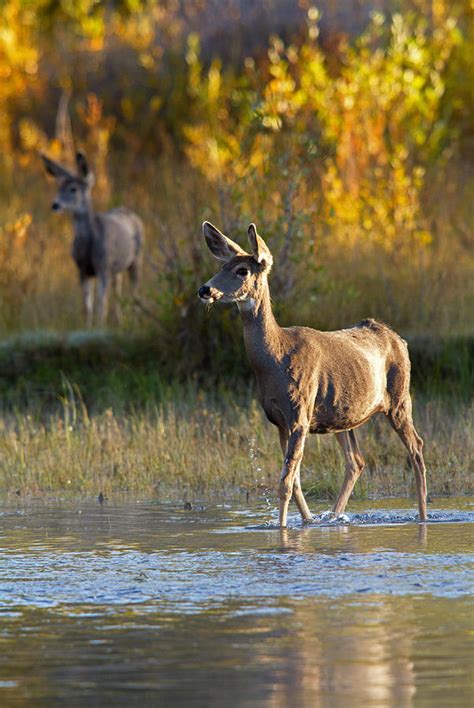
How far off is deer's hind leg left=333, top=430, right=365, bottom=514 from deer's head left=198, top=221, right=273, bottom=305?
5.21 ft

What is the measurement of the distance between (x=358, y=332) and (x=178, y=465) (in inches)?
90.9

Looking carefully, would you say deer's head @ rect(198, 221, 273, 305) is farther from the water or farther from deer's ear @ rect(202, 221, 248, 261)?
the water

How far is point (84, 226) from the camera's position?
66.0 ft

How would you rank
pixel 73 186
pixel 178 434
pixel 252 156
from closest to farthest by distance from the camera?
pixel 178 434, pixel 252 156, pixel 73 186

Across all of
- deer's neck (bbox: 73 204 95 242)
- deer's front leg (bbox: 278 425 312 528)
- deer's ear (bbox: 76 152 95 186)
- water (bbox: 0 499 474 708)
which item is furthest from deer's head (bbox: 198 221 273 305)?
deer's ear (bbox: 76 152 95 186)

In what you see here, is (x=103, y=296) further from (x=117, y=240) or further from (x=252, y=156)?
(x=252, y=156)

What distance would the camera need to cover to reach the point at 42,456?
13328mm

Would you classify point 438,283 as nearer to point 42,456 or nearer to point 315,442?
point 315,442

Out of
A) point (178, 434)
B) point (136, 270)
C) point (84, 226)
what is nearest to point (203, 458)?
point (178, 434)

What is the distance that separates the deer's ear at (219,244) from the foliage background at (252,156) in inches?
184

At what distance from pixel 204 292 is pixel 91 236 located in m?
10.2

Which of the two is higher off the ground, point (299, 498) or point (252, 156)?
point (252, 156)

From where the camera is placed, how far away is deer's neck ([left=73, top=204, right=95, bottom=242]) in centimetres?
2006

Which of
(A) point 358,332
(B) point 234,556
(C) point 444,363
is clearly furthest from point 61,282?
(B) point 234,556
